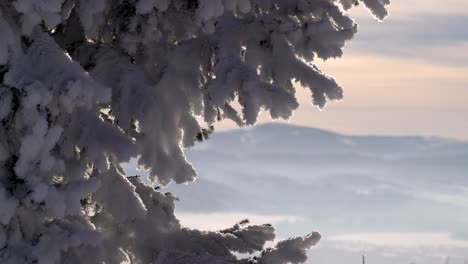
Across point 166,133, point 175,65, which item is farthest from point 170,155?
point 175,65

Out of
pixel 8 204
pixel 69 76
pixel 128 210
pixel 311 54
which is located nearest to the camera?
pixel 69 76

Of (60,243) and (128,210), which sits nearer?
(60,243)

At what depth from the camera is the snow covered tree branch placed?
578cm

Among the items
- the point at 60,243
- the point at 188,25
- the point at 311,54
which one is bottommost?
the point at 60,243

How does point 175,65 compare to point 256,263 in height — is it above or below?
above

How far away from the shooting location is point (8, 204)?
237 inches

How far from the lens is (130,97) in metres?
6.86

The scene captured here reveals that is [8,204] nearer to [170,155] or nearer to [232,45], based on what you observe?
[170,155]

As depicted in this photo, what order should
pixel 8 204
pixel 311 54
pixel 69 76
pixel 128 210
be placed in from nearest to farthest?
pixel 69 76 < pixel 8 204 < pixel 311 54 < pixel 128 210

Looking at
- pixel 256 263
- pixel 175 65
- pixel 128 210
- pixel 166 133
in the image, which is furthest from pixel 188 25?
pixel 256 263

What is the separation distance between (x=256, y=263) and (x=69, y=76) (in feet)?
7.54

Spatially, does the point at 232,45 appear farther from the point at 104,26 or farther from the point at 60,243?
the point at 60,243

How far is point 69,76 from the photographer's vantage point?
5648mm

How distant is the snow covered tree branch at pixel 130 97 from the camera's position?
5.78m
